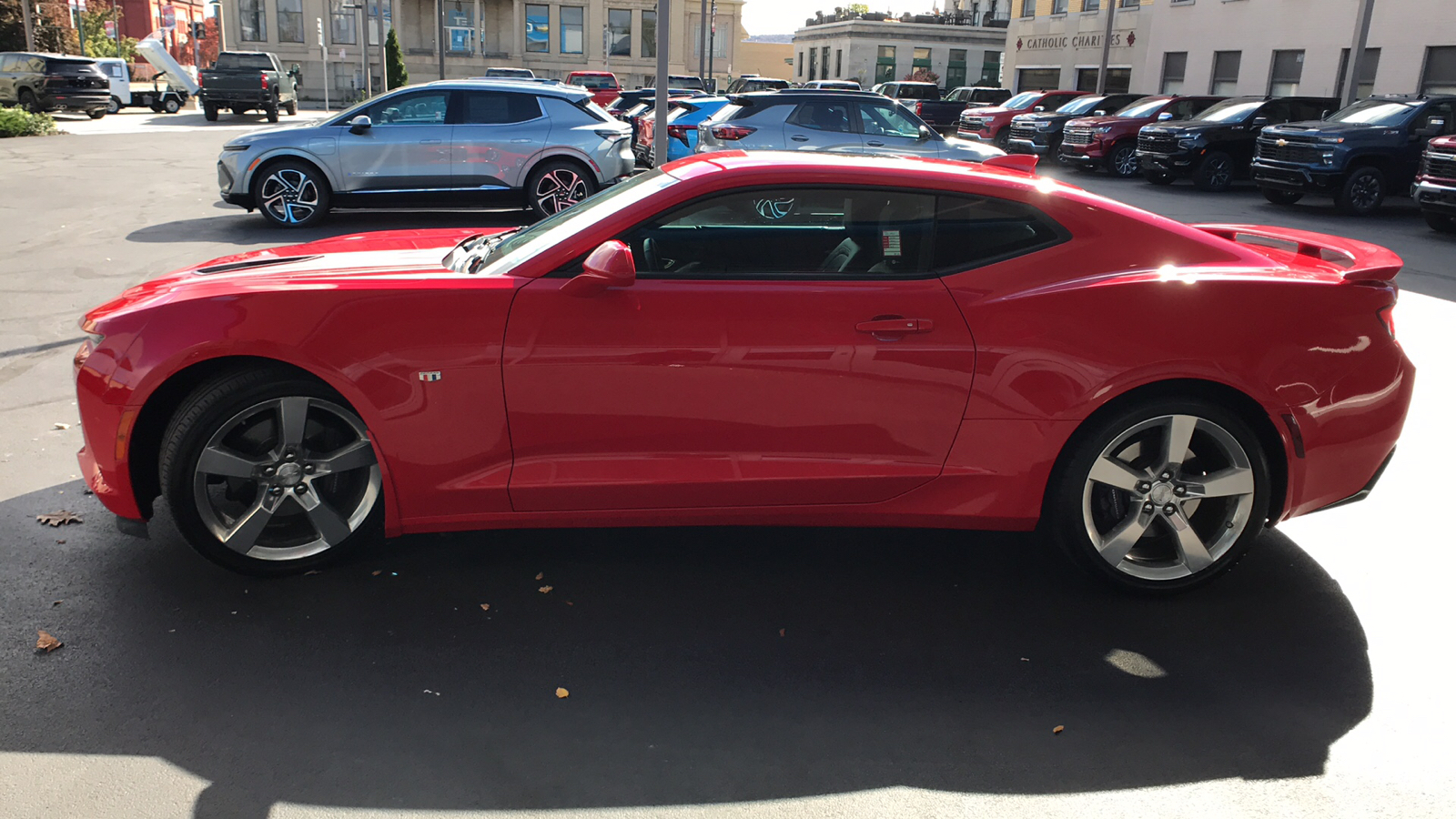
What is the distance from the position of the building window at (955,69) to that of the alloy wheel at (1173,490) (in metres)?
73.8

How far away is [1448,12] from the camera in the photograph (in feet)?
92.6

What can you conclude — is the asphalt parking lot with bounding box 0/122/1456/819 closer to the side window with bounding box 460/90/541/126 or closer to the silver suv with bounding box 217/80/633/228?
the silver suv with bounding box 217/80/633/228

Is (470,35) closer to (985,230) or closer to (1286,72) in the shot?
(1286,72)

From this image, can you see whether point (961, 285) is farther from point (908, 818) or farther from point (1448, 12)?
point (1448, 12)

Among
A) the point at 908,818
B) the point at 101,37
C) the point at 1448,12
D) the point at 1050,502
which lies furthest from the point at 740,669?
the point at 101,37

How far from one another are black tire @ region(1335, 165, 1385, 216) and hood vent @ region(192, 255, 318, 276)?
1676 cm

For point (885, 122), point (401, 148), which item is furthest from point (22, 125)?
point (885, 122)

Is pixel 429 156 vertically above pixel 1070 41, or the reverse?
pixel 1070 41

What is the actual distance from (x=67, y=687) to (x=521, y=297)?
1773 mm

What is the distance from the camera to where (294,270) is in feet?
13.1

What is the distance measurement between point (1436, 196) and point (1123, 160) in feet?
30.3

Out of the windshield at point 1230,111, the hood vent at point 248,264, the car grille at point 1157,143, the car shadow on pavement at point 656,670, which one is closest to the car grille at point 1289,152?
the car grille at point 1157,143

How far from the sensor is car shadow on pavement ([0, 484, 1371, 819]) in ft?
9.70

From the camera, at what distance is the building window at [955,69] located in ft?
242
